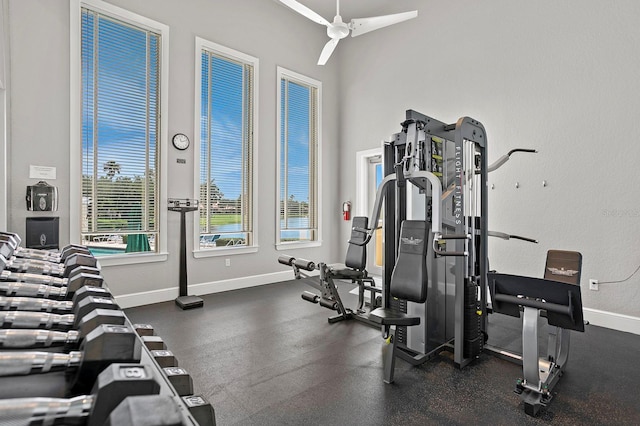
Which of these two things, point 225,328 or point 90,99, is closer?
point 225,328

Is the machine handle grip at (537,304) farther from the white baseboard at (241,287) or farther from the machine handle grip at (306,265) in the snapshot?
the white baseboard at (241,287)

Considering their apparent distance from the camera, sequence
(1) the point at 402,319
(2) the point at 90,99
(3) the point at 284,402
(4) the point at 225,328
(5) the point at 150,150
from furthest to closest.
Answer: (5) the point at 150,150 → (2) the point at 90,99 → (4) the point at 225,328 → (1) the point at 402,319 → (3) the point at 284,402

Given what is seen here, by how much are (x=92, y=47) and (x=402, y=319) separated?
15.7ft

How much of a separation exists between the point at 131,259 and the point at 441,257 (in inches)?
152

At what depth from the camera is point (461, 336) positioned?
291 cm

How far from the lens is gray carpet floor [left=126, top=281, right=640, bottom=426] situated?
7.27ft

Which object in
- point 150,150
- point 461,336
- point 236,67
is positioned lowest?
point 461,336

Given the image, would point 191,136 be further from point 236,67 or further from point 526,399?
point 526,399

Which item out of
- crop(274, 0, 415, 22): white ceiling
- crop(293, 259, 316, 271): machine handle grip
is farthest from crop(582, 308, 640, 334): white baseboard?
crop(274, 0, 415, 22): white ceiling

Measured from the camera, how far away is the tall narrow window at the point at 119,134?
4215 millimetres

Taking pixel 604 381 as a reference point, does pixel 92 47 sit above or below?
above

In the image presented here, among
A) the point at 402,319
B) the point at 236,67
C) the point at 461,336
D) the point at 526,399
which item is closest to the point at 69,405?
the point at 402,319

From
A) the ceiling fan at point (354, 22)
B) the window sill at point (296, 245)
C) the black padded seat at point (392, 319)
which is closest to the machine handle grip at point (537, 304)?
the black padded seat at point (392, 319)

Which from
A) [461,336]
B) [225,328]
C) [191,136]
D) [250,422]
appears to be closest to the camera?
[250,422]
